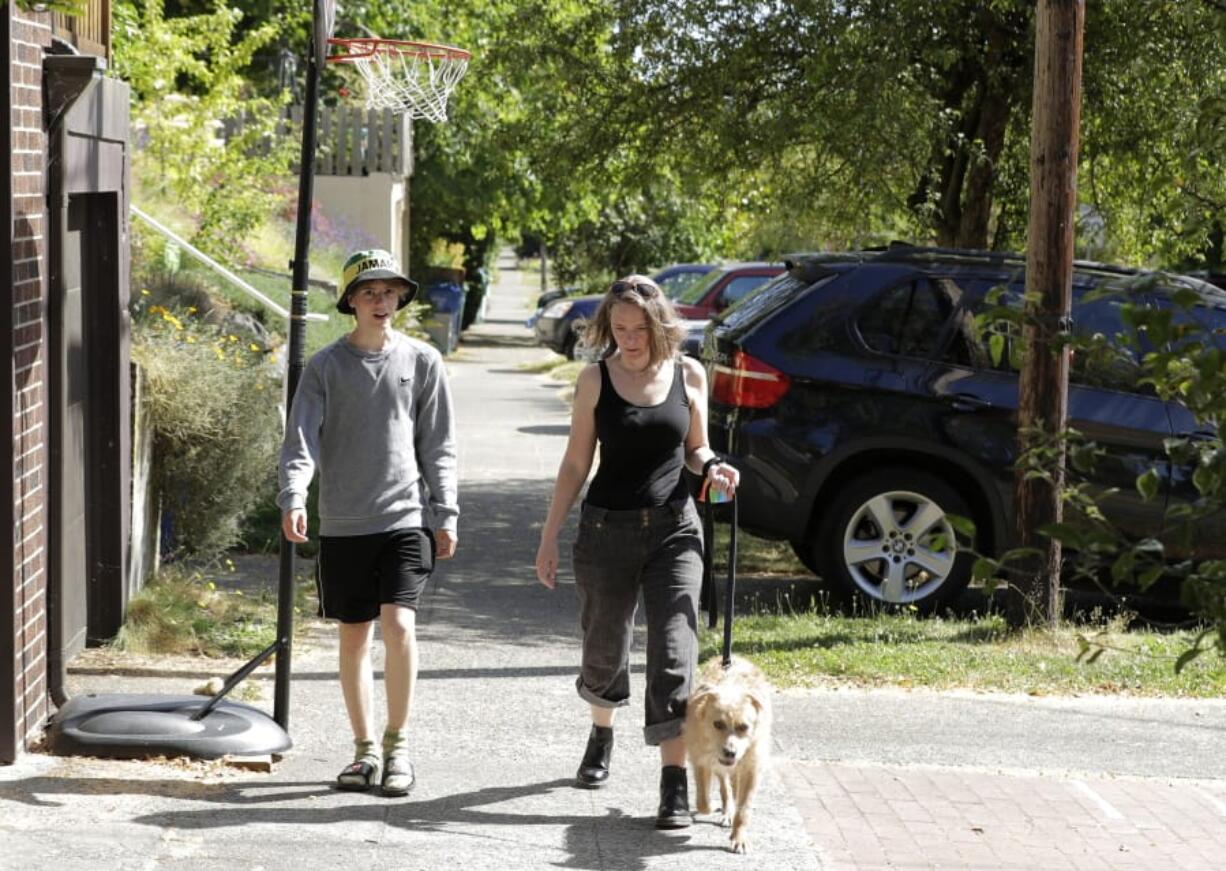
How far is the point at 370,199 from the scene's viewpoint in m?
27.1

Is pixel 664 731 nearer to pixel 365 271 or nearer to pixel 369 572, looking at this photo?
pixel 369 572

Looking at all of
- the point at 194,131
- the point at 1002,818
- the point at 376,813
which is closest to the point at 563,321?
the point at 194,131

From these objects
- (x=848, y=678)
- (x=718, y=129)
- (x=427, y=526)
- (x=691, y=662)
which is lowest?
(x=848, y=678)

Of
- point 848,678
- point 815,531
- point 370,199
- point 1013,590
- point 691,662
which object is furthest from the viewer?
point 370,199

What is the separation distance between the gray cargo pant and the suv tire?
348cm

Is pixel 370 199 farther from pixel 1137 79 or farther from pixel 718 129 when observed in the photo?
pixel 1137 79

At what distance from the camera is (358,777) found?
6.18m

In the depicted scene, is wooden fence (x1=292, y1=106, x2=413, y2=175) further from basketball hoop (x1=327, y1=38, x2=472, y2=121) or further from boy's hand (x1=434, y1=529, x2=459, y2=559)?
boy's hand (x1=434, y1=529, x2=459, y2=559)

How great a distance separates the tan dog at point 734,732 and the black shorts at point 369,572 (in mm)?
1062

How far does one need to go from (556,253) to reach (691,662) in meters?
41.4

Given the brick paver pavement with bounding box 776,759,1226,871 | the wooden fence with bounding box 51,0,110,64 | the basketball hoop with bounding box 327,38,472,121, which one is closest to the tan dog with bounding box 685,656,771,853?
the brick paver pavement with bounding box 776,759,1226,871

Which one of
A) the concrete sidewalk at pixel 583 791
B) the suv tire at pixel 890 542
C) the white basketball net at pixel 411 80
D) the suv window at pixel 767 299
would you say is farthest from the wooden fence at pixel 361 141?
the concrete sidewalk at pixel 583 791

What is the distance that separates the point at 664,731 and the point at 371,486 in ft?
4.18

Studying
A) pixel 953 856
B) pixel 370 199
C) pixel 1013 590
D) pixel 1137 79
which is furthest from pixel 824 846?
pixel 370 199
